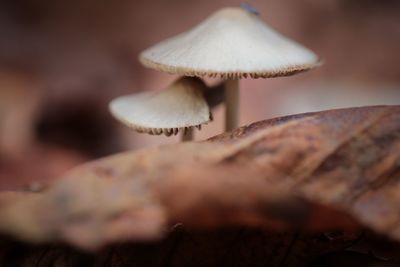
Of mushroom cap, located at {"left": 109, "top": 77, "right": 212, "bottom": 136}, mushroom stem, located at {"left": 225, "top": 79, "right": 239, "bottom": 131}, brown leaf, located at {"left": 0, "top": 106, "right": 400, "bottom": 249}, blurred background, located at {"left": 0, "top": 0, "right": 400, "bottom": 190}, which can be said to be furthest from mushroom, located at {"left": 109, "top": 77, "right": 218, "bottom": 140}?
blurred background, located at {"left": 0, "top": 0, "right": 400, "bottom": 190}

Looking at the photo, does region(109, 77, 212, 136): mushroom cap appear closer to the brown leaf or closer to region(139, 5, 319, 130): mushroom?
region(139, 5, 319, 130): mushroom

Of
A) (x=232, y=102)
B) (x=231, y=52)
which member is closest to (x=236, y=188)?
(x=231, y=52)

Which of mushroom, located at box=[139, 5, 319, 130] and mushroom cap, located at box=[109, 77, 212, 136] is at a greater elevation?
mushroom, located at box=[139, 5, 319, 130]

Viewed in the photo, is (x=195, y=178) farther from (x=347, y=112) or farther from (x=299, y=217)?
(x=347, y=112)

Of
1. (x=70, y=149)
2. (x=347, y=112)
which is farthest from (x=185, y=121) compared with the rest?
(x=70, y=149)

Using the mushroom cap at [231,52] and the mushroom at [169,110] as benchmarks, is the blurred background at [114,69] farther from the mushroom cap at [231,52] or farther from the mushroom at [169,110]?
the mushroom cap at [231,52]
